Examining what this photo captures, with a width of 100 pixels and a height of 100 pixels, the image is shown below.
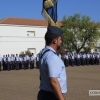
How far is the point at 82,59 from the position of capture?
3341 centimetres

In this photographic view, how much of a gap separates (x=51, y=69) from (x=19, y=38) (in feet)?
151

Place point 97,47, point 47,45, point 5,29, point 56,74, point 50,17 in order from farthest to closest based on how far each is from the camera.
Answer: point 97,47 → point 5,29 → point 50,17 → point 47,45 → point 56,74

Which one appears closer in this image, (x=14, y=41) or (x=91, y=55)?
(x=91, y=55)

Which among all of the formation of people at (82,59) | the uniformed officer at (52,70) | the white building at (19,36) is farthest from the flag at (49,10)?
the white building at (19,36)

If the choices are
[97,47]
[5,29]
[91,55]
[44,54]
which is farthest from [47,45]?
[97,47]

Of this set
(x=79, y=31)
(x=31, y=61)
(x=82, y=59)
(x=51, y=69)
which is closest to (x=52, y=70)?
(x=51, y=69)

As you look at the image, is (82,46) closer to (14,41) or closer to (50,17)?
(14,41)

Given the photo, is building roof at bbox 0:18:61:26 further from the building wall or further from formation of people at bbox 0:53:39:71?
formation of people at bbox 0:53:39:71

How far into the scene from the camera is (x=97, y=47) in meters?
60.2

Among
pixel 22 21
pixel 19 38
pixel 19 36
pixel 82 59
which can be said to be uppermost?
pixel 22 21

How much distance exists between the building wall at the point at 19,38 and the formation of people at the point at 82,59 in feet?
56.9

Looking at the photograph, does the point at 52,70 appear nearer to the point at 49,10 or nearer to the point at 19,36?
the point at 49,10

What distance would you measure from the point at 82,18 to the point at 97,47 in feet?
35.6

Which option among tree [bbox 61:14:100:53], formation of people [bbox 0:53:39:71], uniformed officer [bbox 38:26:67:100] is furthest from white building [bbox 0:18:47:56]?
uniformed officer [bbox 38:26:67:100]
